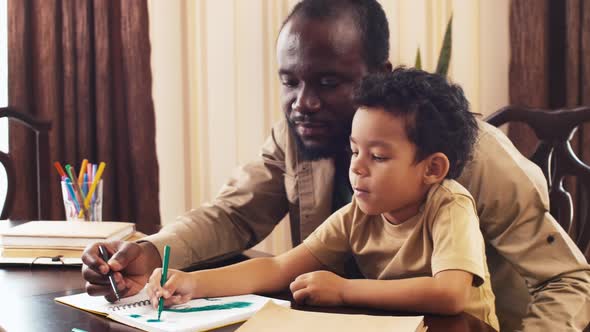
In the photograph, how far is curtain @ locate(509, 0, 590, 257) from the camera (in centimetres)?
276

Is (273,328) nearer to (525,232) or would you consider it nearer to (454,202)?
(454,202)

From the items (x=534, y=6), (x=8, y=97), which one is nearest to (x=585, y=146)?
(x=534, y=6)

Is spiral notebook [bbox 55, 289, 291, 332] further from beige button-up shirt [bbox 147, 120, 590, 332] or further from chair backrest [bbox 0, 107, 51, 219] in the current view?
chair backrest [bbox 0, 107, 51, 219]

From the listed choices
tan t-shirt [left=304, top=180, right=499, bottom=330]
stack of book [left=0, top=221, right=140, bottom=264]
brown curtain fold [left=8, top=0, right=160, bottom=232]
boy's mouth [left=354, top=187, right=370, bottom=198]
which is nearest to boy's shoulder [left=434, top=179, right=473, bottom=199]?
tan t-shirt [left=304, top=180, right=499, bottom=330]

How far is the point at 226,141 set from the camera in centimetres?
297

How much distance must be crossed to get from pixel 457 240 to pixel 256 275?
305mm

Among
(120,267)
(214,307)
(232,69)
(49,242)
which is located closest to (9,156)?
(232,69)

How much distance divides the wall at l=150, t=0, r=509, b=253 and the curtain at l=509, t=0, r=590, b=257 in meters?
0.11

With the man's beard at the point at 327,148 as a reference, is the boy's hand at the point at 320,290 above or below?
below

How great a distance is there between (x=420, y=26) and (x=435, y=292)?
217cm

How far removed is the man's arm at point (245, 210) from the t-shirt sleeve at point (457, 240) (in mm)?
557

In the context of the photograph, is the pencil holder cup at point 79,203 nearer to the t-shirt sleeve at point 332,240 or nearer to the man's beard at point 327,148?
the man's beard at point 327,148

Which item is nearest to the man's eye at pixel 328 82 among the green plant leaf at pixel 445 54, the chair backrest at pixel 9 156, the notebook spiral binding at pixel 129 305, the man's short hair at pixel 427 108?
the man's short hair at pixel 427 108

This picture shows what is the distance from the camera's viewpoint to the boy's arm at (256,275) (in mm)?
1088
